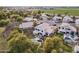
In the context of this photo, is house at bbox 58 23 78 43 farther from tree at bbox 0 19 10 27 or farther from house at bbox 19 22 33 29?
tree at bbox 0 19 10 27

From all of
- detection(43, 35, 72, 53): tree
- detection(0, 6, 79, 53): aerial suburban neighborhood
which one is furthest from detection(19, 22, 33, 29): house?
detection(43, 35, 72, 53): tree

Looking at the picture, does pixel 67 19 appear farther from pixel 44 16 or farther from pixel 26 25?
pixel 26 25

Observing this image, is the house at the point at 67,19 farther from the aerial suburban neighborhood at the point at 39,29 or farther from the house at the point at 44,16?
the house at the point at 44,16

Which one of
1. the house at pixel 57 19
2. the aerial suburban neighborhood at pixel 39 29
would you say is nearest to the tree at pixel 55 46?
the aerial suburban neighborhood at pixel 39 29

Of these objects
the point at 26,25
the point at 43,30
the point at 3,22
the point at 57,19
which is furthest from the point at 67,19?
the point at 3,22
